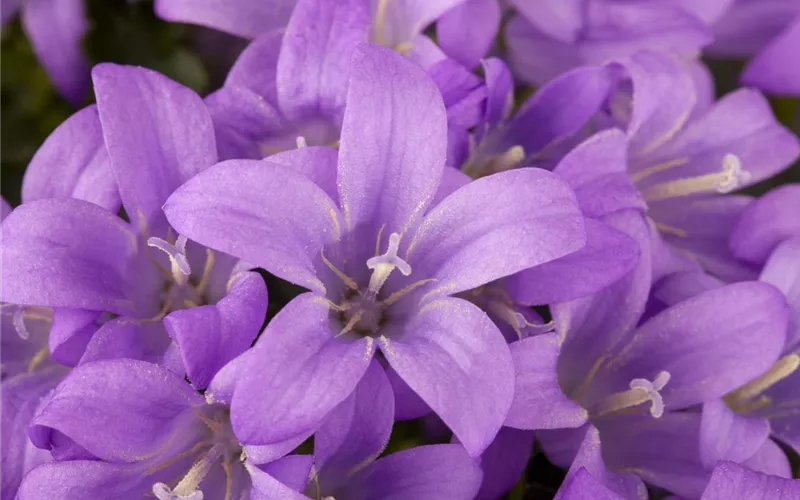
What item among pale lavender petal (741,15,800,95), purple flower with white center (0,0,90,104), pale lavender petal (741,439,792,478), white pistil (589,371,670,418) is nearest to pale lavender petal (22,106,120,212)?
purple flower with white center (0,0,90,104)

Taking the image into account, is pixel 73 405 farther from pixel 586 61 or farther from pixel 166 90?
pixel 586 61

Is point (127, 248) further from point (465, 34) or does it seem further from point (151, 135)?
point (465, 34)

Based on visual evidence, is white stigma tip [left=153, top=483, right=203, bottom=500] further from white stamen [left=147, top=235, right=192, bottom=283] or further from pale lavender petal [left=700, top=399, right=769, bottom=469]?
pale lavender petal [left=700, top=399, right=769, bottom=469]

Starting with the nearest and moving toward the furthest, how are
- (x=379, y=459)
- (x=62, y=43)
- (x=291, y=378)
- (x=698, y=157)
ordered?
1. (x=291, y=378)
2. (x=379, y=459)
3. (x=698, y=157)
4. (x=62, y=43)

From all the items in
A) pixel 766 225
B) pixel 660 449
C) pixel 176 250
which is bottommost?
pixel 660 449

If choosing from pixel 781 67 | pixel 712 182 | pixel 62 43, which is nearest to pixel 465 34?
pixel 712 182
